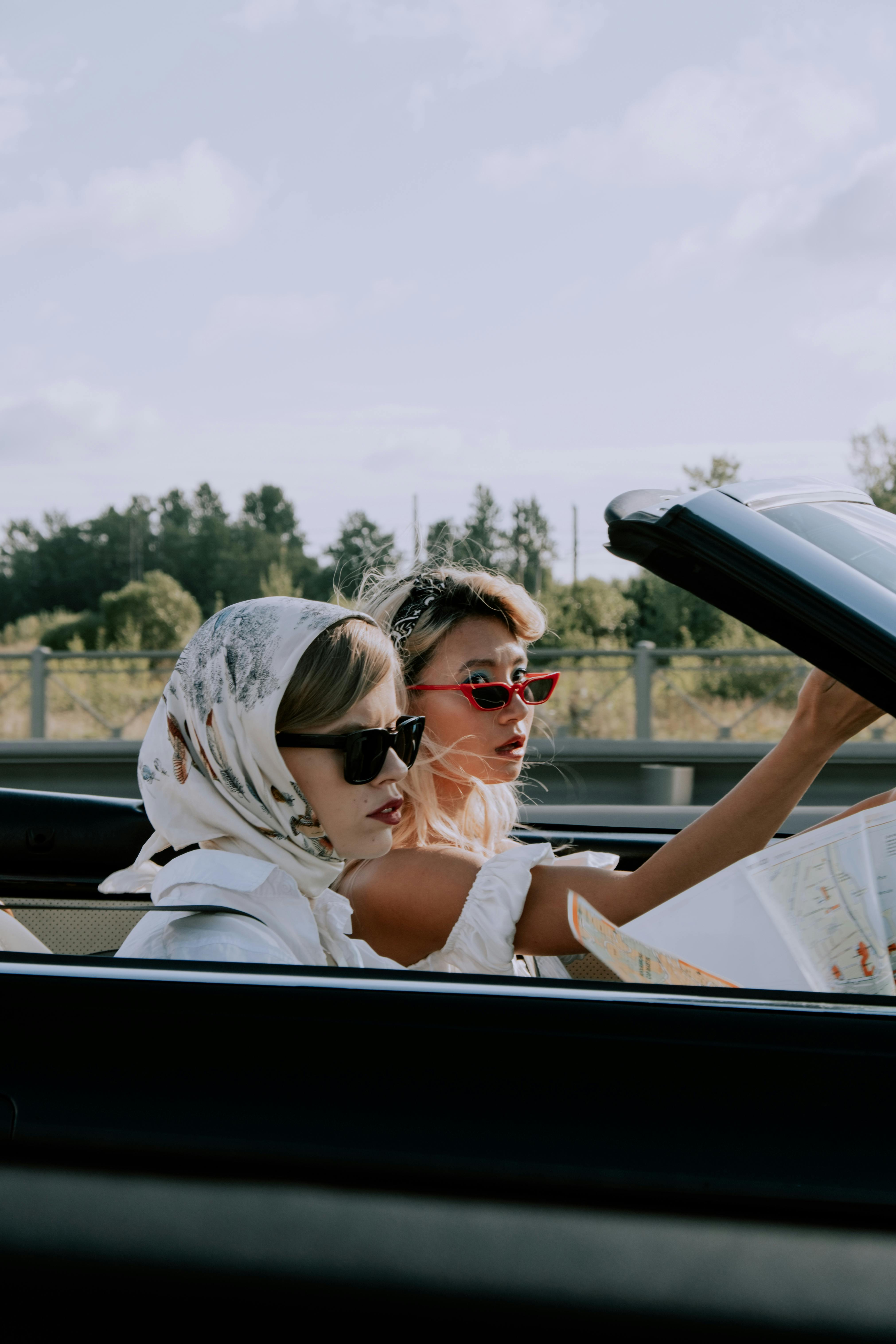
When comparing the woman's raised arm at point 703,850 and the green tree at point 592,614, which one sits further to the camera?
the green tree at point 592,614

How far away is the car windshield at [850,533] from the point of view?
144 centimetres

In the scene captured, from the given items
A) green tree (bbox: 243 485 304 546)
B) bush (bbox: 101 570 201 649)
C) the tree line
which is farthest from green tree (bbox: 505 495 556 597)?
green tree (bbox: 243 485 304 546)

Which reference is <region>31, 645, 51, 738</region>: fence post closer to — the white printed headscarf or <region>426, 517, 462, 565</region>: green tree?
<region>426, 517, 462, 565</region>: green tree

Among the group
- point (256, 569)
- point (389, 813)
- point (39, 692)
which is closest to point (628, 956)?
point (389, 813)

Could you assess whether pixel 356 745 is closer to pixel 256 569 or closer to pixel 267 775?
pixel 267 775

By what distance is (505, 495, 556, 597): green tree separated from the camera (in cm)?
994

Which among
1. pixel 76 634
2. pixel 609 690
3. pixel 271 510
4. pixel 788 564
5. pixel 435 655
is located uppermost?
pixel 271 510

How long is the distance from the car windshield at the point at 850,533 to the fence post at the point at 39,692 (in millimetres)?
9631

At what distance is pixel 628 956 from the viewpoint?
1.42 meters

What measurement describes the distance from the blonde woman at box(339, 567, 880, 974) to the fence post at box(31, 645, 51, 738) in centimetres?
846

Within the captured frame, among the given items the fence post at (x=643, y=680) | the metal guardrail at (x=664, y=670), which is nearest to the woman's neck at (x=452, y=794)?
the metal guardrail at (x=664, y=670)

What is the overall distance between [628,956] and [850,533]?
58 centimetres

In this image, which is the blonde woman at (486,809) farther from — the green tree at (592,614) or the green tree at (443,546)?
the green tree at (592,614)

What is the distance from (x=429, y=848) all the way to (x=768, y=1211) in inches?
42.6
